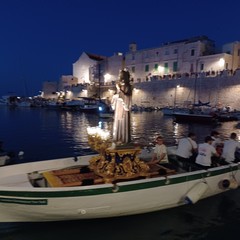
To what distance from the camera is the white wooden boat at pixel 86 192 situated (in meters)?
6.22

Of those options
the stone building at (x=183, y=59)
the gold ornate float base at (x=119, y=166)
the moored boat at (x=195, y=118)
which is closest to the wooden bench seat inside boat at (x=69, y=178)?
the gold ornate float base at (x=119, y=166)

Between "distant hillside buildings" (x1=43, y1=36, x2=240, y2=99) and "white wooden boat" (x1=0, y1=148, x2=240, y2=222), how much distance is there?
3909 centimetres

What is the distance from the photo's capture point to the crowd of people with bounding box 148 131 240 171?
8734mm

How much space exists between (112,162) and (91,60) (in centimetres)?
8148

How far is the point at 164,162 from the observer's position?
9.53 meters

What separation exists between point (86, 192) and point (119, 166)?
155 cm

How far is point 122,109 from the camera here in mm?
7934

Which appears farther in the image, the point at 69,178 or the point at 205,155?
the point at 205,155

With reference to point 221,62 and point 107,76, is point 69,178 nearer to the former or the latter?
point 221,62

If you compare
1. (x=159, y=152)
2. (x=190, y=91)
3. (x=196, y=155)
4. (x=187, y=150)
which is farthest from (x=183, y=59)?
(x=159, y=152)

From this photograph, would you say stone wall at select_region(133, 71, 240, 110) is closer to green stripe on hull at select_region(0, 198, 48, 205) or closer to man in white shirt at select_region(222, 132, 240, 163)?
man in white shirt at select_region(222, 132, 240, 163)

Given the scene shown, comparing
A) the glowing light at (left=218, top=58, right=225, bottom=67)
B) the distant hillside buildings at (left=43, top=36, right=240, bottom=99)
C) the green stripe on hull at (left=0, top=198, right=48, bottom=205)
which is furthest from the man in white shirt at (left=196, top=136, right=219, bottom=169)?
the glowing light at (left=218, top=58, right=225, bottom=67)

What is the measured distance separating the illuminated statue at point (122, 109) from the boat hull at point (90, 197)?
164 cm

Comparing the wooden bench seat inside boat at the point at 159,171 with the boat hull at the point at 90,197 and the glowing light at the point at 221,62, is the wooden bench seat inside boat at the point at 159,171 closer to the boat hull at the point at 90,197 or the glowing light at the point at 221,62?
the boat hull at the point at 90,197
